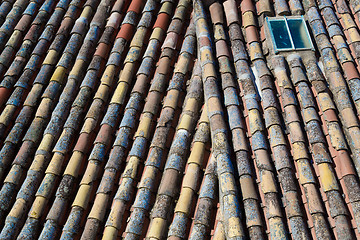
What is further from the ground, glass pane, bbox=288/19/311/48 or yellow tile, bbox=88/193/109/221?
glass pane, bbox=288/19/311/48

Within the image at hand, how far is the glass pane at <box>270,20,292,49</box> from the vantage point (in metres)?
6.21

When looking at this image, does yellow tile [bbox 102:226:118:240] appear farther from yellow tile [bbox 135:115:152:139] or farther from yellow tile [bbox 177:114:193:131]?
yellow tile [bbox 177:114:193:131]

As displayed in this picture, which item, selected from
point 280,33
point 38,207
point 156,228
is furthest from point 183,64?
point 38,207

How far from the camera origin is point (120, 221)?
16.4 feet

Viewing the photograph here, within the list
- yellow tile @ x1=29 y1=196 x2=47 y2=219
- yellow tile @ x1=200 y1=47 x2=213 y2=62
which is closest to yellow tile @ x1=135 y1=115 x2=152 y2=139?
yellow tile @ x1=200 y1=47 x2=213 y2=62

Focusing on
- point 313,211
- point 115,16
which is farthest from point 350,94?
point 115,16

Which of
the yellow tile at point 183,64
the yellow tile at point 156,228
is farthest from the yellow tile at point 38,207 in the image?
the yellow tile at point 183,64

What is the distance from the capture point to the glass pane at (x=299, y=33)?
6.23m

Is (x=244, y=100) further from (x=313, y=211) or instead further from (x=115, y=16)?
(x=115, y=16)

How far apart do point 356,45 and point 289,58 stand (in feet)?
2.84

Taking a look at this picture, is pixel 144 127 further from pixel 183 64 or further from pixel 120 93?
pixel 183 64

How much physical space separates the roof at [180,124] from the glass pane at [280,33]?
0.39 ft

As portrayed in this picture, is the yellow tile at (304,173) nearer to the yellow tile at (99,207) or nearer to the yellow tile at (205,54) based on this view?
the yellow tile at (205,54)

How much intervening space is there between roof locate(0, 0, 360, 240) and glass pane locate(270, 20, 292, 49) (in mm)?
118
